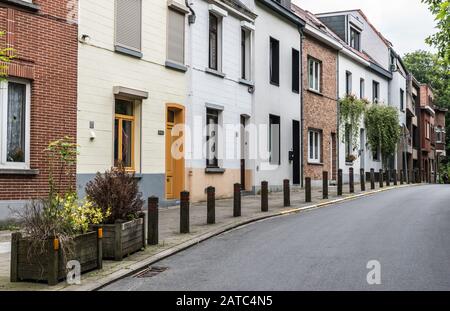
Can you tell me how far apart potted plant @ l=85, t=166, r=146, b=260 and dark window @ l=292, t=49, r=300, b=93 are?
1727 cm

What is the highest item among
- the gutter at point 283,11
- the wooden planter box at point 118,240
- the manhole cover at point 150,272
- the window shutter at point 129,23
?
the gutter at point 283,11

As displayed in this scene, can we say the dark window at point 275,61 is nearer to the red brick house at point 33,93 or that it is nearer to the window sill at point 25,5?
the red brick house at point 33,93

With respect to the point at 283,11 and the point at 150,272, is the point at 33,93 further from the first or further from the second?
the point at 283,11

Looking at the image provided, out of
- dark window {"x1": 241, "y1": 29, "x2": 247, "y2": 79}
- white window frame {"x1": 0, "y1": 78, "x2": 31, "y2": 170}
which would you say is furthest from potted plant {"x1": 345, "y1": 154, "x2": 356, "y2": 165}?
white window frame {"x1": 0, "y1": 78, "x2": 31, "y2": 170}

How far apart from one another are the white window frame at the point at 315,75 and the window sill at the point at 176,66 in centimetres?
1066

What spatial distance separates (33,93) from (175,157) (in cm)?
581

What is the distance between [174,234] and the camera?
36.5ft

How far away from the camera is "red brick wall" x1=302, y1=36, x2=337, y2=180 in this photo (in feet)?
86.0

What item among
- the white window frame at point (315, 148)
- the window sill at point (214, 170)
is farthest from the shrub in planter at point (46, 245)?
the white window frame at point (315, 148)

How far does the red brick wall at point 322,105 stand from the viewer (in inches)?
1032

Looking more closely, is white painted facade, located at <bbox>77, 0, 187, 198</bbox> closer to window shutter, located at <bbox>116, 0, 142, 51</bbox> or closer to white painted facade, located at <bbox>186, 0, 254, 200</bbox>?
window shutter, located at <bbox>116, 0, 142, 51</bbox>

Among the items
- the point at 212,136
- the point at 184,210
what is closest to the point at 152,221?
the point at 184,210

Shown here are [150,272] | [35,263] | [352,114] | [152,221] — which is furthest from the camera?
[352,114]
